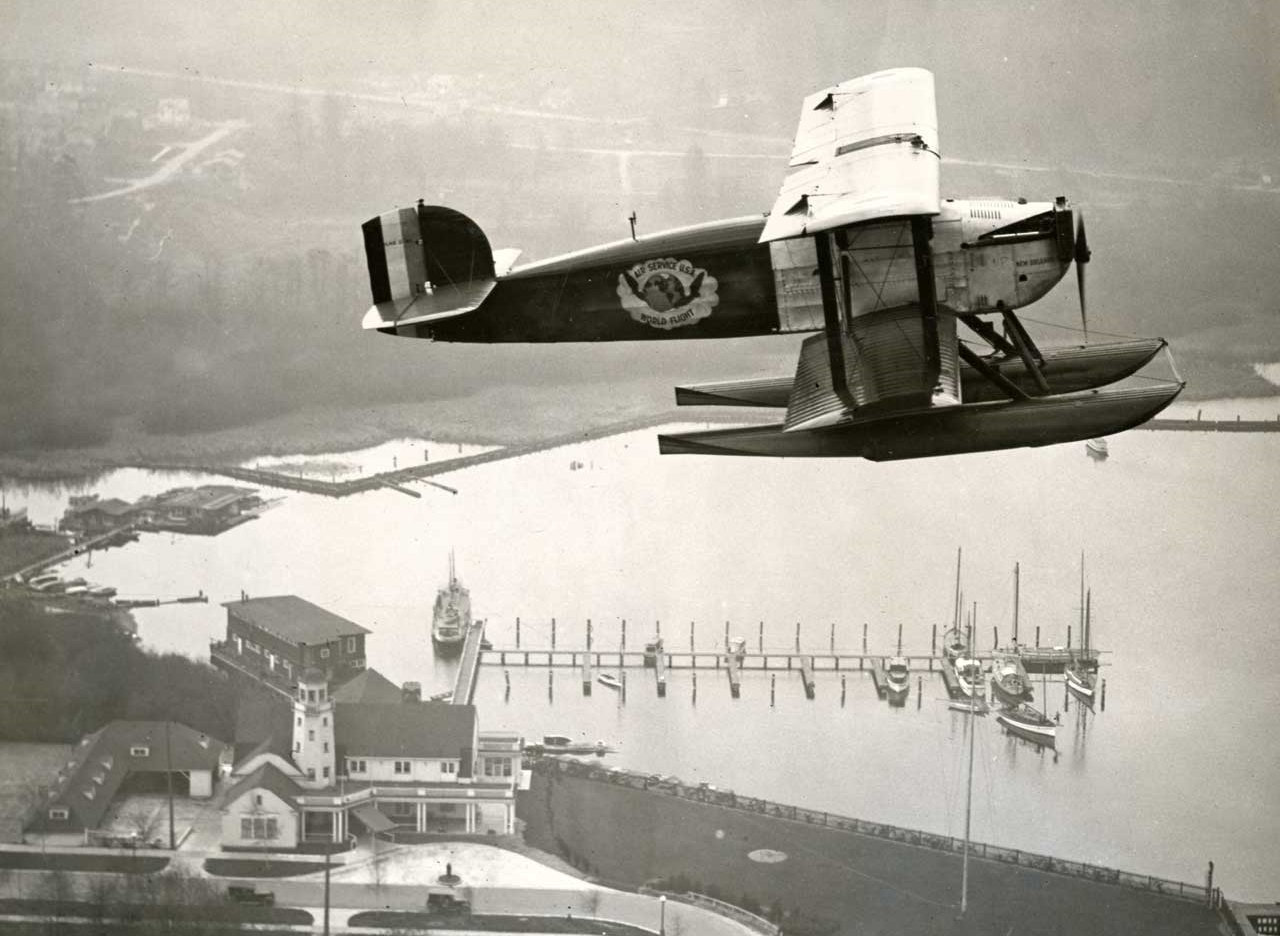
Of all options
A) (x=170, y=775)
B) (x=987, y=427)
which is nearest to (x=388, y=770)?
(x=170, y=775)

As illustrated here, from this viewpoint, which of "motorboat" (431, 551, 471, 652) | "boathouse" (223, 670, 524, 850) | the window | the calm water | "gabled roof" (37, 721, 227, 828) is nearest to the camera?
the calm water

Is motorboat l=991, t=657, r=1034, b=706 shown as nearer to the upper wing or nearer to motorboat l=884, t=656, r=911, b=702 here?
motorboat l=884, t=656, r=911, b=702

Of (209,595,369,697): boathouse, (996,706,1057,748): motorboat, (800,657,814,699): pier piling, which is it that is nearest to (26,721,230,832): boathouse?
(209,595,369,697): boathouse

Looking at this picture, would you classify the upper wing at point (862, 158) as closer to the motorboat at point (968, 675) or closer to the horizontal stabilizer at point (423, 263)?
the horizontal stabilizer at point (423, 263)

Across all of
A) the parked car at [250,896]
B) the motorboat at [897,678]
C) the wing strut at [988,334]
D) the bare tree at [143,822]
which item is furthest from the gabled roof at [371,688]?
the wing strut at [988,334]

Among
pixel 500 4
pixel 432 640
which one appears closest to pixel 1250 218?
pixel 500 4

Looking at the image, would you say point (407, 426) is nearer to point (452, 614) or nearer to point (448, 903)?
point (452, 614)

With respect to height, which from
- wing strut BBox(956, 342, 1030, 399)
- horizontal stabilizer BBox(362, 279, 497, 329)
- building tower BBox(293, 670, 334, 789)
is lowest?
building tower BBox(293, 670, 334, 789)
